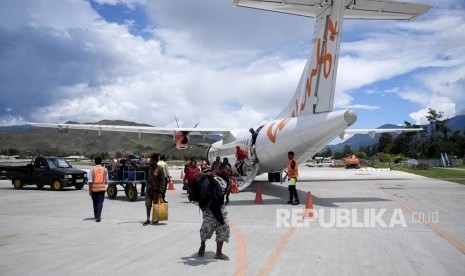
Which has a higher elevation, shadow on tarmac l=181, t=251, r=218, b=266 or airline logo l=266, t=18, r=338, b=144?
airline logo l=266, t=18, r=338, b=144

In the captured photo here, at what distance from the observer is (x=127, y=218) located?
11820mm

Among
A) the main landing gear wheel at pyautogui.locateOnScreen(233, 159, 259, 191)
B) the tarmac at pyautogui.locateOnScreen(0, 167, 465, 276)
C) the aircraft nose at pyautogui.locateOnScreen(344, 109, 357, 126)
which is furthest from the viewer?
the main landing gear wheel at pyautogui.locateOnScreen(233, 159, 259, 191)

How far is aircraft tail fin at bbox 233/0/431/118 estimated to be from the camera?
49.3ft

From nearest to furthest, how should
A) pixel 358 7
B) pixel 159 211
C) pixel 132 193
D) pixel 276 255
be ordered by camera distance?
pixel 276 255, pixel 159 211, pixel 358 7, pixel 132 193

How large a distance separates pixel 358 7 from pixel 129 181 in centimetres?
1148

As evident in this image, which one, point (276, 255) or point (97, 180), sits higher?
point (97, 180)

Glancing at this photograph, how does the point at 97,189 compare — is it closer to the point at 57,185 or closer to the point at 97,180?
the point at 97,180

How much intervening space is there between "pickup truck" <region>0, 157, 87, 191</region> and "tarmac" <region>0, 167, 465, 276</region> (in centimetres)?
754

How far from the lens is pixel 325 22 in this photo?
15.6 meters

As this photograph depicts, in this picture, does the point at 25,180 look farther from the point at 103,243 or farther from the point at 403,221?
the point at 403,221

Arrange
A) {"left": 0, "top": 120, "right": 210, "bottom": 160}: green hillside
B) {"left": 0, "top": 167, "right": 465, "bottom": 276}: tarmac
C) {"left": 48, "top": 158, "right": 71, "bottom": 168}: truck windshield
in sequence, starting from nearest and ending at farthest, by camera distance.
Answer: {"left": 0, "top": 167, "right": 465, "bottom": 276}: tarmac < {"left": 48, "top": 158, "right": 71, "bottom": 168}: truck windshield < {"left": 0, "top": 120, "right": 210, "bottom": 160}: green hillside

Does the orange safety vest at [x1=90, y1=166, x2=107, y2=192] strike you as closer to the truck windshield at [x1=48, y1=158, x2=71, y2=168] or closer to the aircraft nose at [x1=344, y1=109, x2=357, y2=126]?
the aircraft nose at [x1=344, y1=109, x2=357, y2=126]

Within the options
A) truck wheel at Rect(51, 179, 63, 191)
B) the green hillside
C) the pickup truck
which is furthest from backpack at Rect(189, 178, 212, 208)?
the green hillside

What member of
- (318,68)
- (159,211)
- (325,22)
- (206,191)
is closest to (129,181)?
(159,211)
